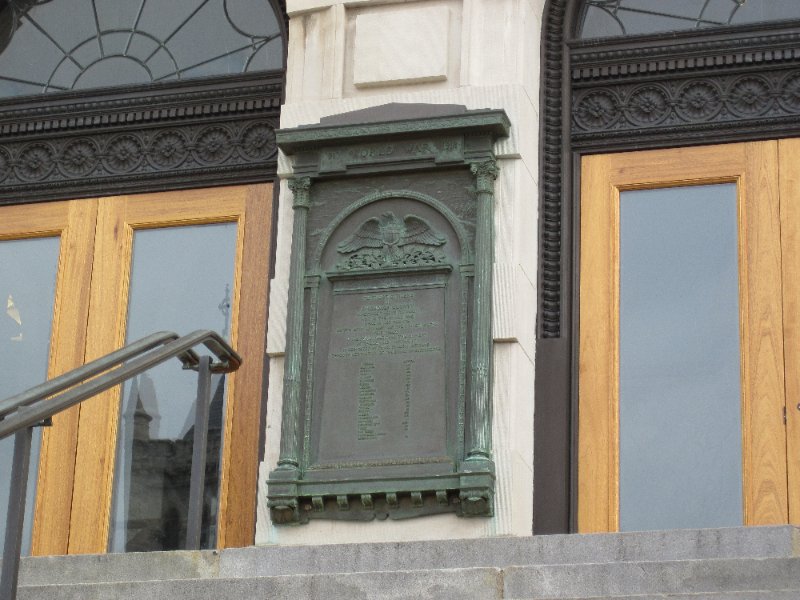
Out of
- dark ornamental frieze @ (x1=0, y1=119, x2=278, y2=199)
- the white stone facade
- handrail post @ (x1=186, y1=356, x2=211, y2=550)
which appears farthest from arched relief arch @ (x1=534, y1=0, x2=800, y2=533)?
handrail post @ (x1=186, y1=356, x2=211, y2=550)

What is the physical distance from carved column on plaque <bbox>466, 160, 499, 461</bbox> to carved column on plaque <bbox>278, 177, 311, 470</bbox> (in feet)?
2.90

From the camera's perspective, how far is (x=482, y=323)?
9.21 metres

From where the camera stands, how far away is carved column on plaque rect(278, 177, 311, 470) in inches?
364

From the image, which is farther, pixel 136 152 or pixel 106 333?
pixel 136 152

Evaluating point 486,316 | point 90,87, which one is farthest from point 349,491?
point 90,87

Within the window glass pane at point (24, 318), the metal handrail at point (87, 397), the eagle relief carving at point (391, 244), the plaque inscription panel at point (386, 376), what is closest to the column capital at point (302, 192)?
the eagle relief carving at point (391, 244)

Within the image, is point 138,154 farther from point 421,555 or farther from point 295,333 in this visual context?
point 421,555

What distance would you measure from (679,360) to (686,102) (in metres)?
1.45

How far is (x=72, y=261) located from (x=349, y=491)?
8.31 feet

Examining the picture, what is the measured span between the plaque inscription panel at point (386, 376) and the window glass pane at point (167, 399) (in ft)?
3.32

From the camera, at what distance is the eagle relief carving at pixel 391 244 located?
945 centimetres

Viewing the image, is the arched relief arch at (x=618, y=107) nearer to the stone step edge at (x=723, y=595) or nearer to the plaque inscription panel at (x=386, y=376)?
the plaque inscription panel at (x=386, y=376)

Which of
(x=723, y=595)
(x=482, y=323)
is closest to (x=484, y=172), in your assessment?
(x=482, y=323)

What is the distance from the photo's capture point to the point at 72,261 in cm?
1068
